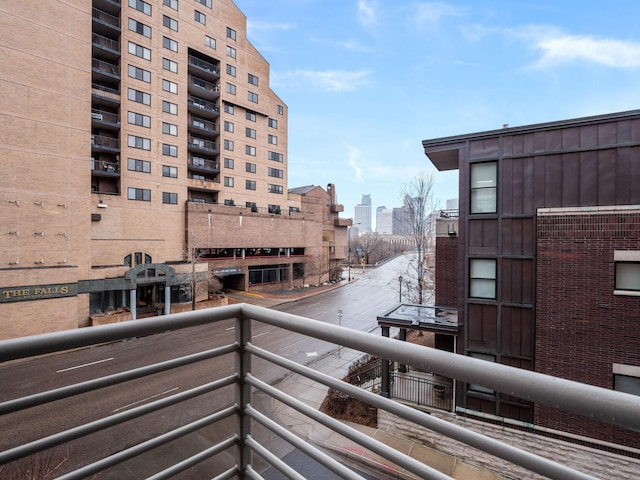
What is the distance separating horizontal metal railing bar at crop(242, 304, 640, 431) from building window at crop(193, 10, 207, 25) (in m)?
38.1

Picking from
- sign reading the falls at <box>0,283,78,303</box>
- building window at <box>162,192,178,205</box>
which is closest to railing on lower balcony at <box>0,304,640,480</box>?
sign reading the falls at <box>0,283,78,303</box>

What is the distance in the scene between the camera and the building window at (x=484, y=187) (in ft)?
34.6

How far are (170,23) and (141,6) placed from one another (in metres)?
2.47

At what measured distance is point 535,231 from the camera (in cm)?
973

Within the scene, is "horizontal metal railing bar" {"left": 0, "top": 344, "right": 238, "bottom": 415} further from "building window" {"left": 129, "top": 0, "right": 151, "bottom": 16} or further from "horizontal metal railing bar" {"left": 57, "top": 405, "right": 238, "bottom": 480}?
"building window" {"left": 129, "top": 0, "right": 151, "bottom": 16}

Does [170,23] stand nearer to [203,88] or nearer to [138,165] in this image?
[203,88]

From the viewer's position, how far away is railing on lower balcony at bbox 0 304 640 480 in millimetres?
918

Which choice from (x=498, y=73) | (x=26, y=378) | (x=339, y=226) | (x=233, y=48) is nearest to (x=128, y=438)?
(x=26, y=378)

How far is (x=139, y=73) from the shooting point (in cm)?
2692

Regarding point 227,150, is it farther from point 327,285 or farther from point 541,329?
point 541,329

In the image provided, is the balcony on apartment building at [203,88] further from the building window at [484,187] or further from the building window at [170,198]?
the building window at [484,187]

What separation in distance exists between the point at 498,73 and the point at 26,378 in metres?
31.6

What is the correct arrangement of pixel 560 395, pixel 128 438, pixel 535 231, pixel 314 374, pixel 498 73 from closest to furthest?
pixel 560 395 → pixel 314 374 → pixel 128 438 → pixel 535 231 → pixel 498 73

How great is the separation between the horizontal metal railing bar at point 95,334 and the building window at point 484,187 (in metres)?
10.7
